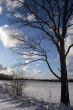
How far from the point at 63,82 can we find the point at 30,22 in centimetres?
497

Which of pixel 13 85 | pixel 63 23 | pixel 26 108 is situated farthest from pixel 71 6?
pixel 13 85

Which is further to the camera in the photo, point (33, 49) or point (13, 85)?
point (13, 85)

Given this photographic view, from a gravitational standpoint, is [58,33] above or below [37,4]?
below

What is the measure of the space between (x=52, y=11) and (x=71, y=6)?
1.36m

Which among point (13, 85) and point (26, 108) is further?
point (13, 85)

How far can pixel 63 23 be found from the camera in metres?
17.5

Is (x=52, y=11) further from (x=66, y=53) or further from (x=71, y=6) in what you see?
(x=66, y=53)

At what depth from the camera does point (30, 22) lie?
18.4 meters

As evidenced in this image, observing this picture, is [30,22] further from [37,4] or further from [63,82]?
[63,82]

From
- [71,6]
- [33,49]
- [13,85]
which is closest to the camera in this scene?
[71,6]

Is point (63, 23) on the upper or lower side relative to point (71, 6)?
lower

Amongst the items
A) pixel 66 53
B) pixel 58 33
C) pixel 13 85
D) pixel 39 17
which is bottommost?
pixel 13 85

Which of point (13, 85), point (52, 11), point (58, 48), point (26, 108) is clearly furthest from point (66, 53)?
point (13, 85)

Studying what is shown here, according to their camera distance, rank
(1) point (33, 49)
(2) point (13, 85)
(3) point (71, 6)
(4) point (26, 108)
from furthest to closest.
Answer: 1. (2) point (13, 85)
2. (1) point (33, 49)
3. (3) point (71, 6)
4. (4) point (26, 108)
